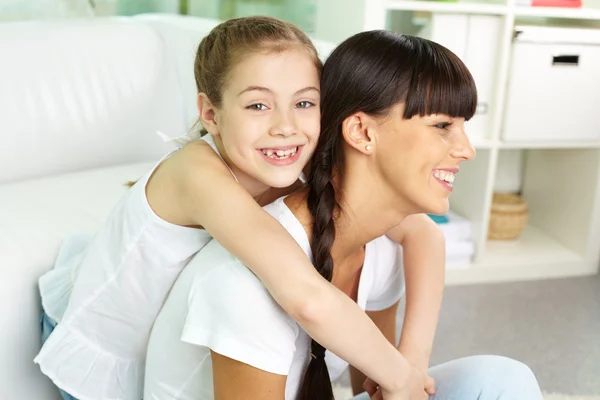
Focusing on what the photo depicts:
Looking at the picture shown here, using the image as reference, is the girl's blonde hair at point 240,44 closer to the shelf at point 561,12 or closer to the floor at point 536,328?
the floor at point 536,328

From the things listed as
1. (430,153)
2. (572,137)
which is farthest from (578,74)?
(430,153)

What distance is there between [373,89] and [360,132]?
0.06 metres

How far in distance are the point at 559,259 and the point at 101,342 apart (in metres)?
1.75

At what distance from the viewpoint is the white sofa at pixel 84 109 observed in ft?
5.03

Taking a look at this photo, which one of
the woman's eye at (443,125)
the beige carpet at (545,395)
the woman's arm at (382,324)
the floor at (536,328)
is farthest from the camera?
the floor at (536,328)

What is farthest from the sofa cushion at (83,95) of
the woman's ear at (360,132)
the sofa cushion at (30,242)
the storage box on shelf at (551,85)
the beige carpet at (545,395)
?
the woman's ear at (360,132)

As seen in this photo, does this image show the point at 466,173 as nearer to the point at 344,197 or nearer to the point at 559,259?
the point at 559,259

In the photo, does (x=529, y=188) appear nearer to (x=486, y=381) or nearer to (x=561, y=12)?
(x=561, y=12)

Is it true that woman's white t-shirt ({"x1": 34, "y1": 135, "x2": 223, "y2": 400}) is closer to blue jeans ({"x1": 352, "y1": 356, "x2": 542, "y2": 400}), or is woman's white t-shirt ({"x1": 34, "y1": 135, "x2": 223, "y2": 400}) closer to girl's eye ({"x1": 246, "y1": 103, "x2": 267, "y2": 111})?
girl's eye ({"x1": 246, "y1": 103, "x2": 267, "y2": 111})

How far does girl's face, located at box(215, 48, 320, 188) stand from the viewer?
893 millimetres

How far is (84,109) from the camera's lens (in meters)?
1.87

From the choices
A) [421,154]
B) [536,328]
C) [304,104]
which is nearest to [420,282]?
[421,154]

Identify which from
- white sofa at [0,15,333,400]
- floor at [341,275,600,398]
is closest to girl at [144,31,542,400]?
white sofa at [0,15,333,400]

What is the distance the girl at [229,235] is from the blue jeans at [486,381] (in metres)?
0.06
